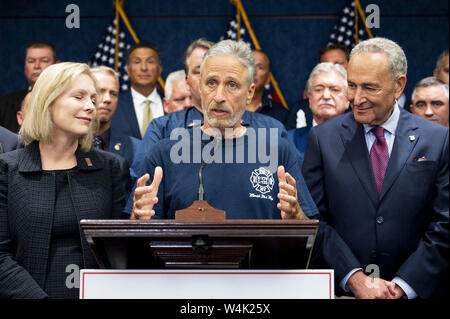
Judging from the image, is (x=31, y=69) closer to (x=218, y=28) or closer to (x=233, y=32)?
(x=233, y=32)

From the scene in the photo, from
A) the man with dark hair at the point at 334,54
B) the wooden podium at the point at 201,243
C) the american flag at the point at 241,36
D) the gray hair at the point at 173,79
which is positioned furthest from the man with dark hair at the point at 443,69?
the wooden podium at the point at 201,243

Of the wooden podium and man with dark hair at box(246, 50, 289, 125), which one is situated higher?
man with dark hair at box(246, 50, 289, 125)

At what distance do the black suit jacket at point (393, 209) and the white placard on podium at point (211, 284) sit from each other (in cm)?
88

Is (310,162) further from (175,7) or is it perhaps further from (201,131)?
(175,7)

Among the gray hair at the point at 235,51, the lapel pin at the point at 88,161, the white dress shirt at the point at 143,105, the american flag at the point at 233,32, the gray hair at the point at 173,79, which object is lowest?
the lapel pin at the point at 88,161

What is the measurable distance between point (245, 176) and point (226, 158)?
107mm

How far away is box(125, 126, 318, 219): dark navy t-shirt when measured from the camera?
263cm

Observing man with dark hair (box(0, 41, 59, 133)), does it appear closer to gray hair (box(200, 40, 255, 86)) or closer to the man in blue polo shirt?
the man in blue polo shirt

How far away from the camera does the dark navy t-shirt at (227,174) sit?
2.63 meters

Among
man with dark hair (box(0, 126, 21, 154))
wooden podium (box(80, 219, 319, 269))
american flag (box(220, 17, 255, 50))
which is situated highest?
american flag (box(220, 17, 255, 50))

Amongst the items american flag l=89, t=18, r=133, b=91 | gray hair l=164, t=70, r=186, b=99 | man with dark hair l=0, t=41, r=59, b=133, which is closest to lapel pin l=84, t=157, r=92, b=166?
gray hair l=164, t=70, r=186, b=99

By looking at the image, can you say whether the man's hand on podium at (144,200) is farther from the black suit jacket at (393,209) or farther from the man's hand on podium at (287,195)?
the black suit jacket at (393,209)

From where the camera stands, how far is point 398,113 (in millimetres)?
3203

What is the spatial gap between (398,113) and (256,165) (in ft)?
3.02
